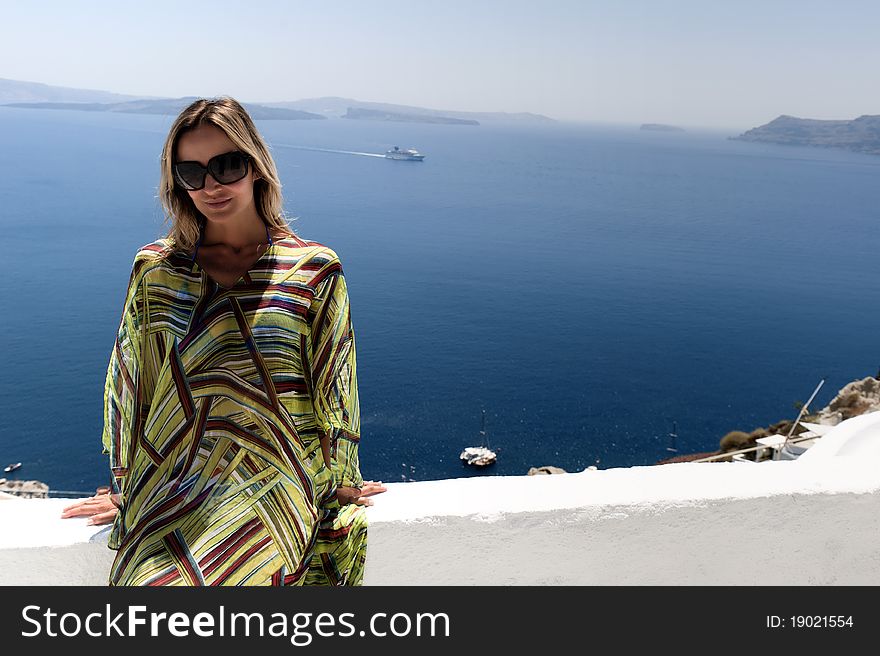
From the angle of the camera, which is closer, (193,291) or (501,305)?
(193,291)

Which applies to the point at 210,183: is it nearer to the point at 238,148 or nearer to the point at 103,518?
the point at 238,148

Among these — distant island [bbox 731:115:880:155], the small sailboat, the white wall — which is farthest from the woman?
distant island [bbox 731:115:880:155]

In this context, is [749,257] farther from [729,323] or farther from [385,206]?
[385,206]

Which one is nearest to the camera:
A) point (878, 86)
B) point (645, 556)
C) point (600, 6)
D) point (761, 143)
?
point (645, 556)

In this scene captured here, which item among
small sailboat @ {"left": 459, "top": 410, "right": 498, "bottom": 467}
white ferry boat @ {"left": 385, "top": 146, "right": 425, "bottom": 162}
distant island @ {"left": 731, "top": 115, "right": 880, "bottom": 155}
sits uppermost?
distant island @ {"left": 731, "top": 115, "right": 880, "bottom": 155}

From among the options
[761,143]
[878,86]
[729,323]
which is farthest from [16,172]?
[761,143]

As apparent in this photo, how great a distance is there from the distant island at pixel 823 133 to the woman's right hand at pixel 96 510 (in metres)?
163

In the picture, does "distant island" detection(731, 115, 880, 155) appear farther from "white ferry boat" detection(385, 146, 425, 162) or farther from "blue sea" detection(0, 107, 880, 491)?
"white ferry boat" detection(385, 146, 425, 162)

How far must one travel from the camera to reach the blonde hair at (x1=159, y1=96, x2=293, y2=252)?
1.30 m

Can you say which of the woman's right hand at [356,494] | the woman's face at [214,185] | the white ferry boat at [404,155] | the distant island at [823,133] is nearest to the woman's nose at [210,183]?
the woman's face at [214,185]

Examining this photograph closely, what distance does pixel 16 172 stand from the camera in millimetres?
68500

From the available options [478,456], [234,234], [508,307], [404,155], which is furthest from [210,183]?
[404,155]

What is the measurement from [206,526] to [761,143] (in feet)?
669

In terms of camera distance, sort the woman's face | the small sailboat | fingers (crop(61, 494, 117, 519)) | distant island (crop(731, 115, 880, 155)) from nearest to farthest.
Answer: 1. the woman's face
2. fingers (crop(61, 494, 117, 519))
3. the small sailboat
4. distant island (crop(731, 115, 880, 155))
